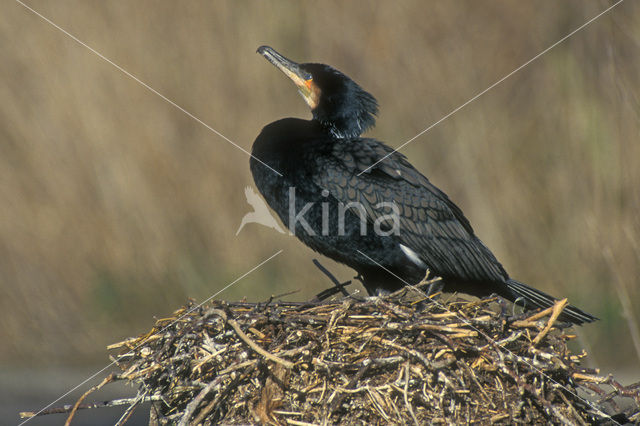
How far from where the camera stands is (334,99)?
4.11 meters

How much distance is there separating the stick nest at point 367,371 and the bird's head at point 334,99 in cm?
135

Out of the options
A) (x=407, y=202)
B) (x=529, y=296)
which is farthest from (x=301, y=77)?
(x=529, y=296)

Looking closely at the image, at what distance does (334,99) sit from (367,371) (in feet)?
5.71

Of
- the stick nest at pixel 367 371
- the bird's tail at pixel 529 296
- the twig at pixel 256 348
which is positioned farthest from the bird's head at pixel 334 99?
the twig at pixel 256 348

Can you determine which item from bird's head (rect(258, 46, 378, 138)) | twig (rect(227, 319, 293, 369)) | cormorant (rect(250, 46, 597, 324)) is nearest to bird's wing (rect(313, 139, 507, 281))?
cormorant (rect(250, 46, 597, 324))

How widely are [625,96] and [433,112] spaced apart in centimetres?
206

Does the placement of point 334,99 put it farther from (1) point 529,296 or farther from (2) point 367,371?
(2) point 367,371

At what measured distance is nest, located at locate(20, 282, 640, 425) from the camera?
270 cm

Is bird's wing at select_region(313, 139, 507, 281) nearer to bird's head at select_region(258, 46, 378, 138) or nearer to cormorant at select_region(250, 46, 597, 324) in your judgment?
cormorant at select_region(250, 46, 597, 324)

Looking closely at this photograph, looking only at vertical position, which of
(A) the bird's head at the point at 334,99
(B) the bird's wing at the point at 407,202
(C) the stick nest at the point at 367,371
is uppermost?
(A) the bird's head at the point at 334,99

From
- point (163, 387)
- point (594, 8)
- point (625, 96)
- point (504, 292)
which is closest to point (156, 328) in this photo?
point (163, 387)

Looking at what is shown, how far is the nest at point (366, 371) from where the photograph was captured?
270 cm

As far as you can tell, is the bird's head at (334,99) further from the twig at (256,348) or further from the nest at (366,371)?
the twig at (256,348)

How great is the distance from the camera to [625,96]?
12.6ft
